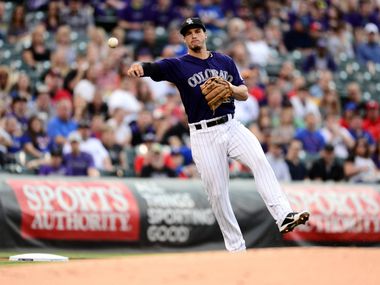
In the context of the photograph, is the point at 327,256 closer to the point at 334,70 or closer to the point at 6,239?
the point at 6,239

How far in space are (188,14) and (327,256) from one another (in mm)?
11883

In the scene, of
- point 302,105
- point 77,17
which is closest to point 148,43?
point 77,17

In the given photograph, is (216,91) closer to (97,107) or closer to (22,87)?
(22,87)

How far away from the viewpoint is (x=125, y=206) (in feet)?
43.2

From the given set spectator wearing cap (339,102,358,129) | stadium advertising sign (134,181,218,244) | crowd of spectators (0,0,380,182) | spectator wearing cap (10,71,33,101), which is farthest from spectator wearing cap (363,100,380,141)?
spectator wearing cap (10,71,33,101)

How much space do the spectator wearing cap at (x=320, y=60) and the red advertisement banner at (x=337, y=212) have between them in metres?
5.65

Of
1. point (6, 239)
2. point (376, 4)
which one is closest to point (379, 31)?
point (376, 4)

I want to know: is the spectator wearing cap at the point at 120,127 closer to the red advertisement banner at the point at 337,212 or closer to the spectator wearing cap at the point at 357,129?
the red advertisement banner at the point at 337,212

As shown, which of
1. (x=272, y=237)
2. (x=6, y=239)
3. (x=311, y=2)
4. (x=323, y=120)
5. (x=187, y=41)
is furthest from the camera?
(x=311, y=2)

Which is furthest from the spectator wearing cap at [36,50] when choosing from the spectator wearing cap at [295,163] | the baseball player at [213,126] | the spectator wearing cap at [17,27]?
the baseball player at [213,126]

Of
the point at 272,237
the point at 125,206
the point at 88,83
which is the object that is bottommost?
the point at 272,237

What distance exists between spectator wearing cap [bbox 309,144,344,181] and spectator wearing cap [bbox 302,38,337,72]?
4.46 meters

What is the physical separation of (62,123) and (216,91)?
6064 millimetres

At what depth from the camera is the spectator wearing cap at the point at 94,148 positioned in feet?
48.0
